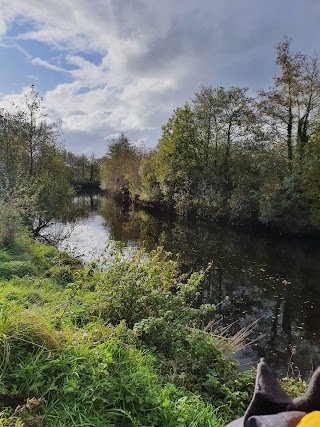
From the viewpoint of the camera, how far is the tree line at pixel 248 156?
20484mm

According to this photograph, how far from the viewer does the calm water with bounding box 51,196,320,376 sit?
7.55 meters

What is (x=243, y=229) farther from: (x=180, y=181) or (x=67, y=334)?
(x=67, y=334)

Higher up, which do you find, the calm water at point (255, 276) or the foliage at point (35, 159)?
the foliage at point (35, 159)

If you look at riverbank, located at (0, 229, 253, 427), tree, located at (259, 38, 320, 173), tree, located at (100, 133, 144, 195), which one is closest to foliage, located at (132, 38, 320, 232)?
tree, located at (259, 38, 320, 173)

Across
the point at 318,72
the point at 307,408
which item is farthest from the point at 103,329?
the point at 318,72

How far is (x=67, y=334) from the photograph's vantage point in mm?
2992

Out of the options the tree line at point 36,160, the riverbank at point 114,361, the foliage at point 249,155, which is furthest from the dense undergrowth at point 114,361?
the foliage at point 249,155

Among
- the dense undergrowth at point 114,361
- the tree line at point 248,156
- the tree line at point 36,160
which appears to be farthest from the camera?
the tree line at point 248,156

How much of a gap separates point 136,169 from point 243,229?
67.5 ft

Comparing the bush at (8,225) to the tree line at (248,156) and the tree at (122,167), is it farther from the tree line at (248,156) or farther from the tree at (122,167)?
the tree at (122,167)

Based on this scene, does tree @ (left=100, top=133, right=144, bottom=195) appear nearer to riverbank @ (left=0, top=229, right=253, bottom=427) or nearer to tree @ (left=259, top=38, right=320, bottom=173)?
tree @ (left=259, top=38, right=320, bottom=173)

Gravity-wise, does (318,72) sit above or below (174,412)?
above

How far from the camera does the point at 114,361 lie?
2.93 m

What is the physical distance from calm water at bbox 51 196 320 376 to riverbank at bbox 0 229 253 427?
1434 mm
